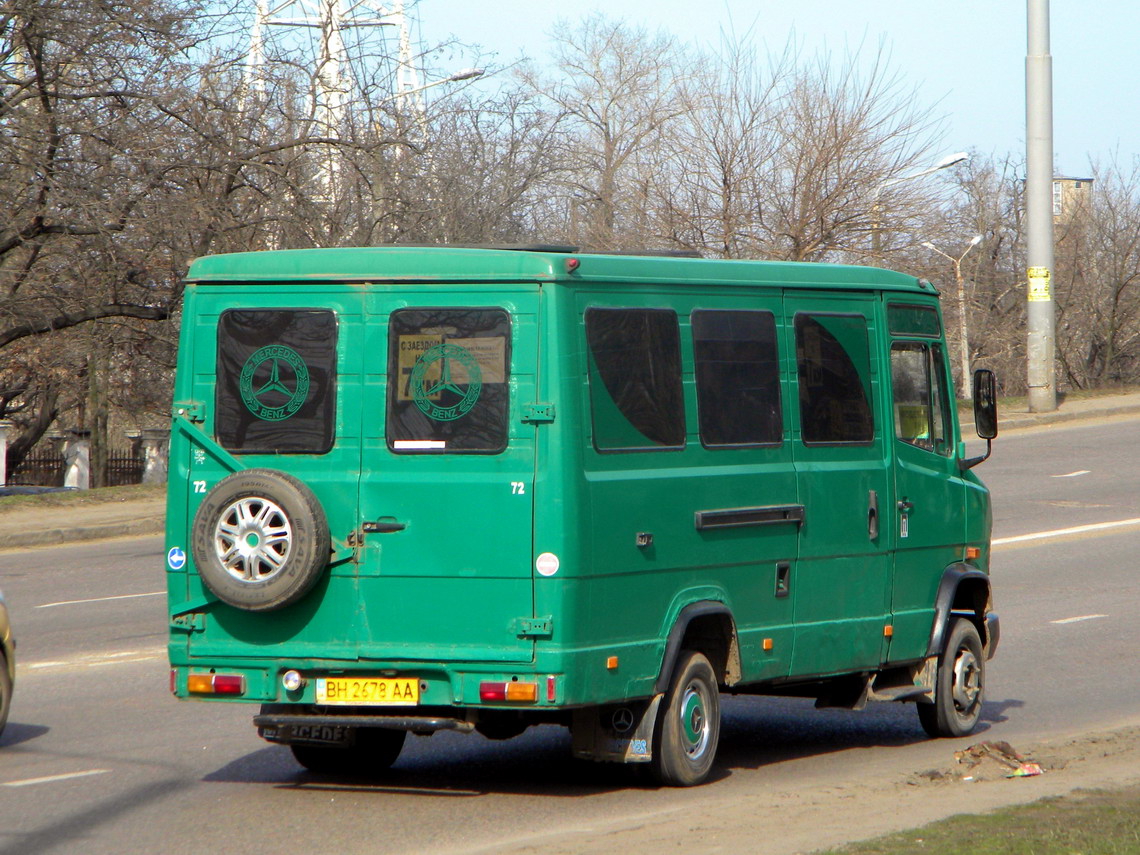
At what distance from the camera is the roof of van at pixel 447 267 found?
22.5 feet

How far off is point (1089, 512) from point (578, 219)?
22.1 metres

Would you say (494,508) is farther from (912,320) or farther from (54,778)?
(912,320)

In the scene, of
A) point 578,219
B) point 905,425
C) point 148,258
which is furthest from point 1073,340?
point 905,425

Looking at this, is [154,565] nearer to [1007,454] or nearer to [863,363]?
[863,363]

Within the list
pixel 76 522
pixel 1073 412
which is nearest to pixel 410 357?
pixel 76 522

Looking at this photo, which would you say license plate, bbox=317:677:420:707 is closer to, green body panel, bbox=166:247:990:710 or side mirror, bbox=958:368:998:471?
green body panel, bbox=166:247:990:710

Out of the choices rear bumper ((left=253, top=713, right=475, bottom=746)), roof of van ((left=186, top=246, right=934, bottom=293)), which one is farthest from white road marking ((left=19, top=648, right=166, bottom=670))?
roof of van ((left=186, top=246, right=934, bottom=293))

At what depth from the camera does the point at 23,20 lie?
64.6 feet

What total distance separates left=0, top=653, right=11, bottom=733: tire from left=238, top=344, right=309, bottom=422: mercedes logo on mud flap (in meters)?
2.61

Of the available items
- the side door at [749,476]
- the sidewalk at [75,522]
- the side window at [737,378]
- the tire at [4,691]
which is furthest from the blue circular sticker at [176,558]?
the sidewalk at [75,522]

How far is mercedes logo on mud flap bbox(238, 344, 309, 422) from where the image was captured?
711 centimetres

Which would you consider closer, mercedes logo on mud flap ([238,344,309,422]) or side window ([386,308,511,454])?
side window ([386,308,511,454])

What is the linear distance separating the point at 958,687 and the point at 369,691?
3895mm

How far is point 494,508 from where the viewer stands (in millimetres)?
6762
